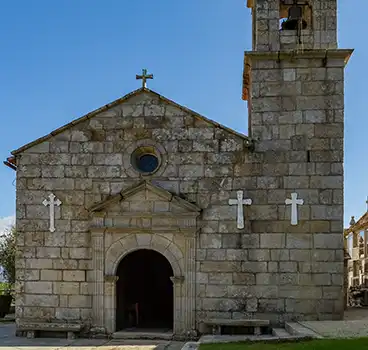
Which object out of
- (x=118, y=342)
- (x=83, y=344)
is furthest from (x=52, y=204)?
(x=118, y=342)

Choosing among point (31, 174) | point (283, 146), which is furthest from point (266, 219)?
point (31, 174)

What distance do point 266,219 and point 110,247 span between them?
3.57 metres

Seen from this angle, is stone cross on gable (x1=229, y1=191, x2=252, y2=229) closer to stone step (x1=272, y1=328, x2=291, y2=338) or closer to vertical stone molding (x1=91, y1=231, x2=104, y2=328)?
stone step (x1=272, y1=328, x2=291, y2=338)

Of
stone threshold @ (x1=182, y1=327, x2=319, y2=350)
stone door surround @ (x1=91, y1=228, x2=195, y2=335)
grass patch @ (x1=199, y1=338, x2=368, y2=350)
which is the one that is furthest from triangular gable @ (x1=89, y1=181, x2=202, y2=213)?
grass patch @ (x1=199, y1=338, x2=368, y2=350)

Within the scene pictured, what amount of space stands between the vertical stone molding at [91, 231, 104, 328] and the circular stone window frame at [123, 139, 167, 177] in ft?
5.25

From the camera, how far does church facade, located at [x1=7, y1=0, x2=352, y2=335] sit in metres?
11.9

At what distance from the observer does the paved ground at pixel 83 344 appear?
11016 mm

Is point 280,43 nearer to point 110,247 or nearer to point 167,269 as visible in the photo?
point 110,247

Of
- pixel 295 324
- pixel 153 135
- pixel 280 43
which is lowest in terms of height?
pixel 295 324

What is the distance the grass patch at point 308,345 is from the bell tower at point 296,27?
6.60 m

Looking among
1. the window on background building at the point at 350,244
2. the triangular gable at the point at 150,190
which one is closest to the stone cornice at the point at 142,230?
the triangular gable at the point at 150,190

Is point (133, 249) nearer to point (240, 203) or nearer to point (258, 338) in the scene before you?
point (240, 203)

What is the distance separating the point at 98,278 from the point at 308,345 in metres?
5.36

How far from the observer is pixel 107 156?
1259 cm
